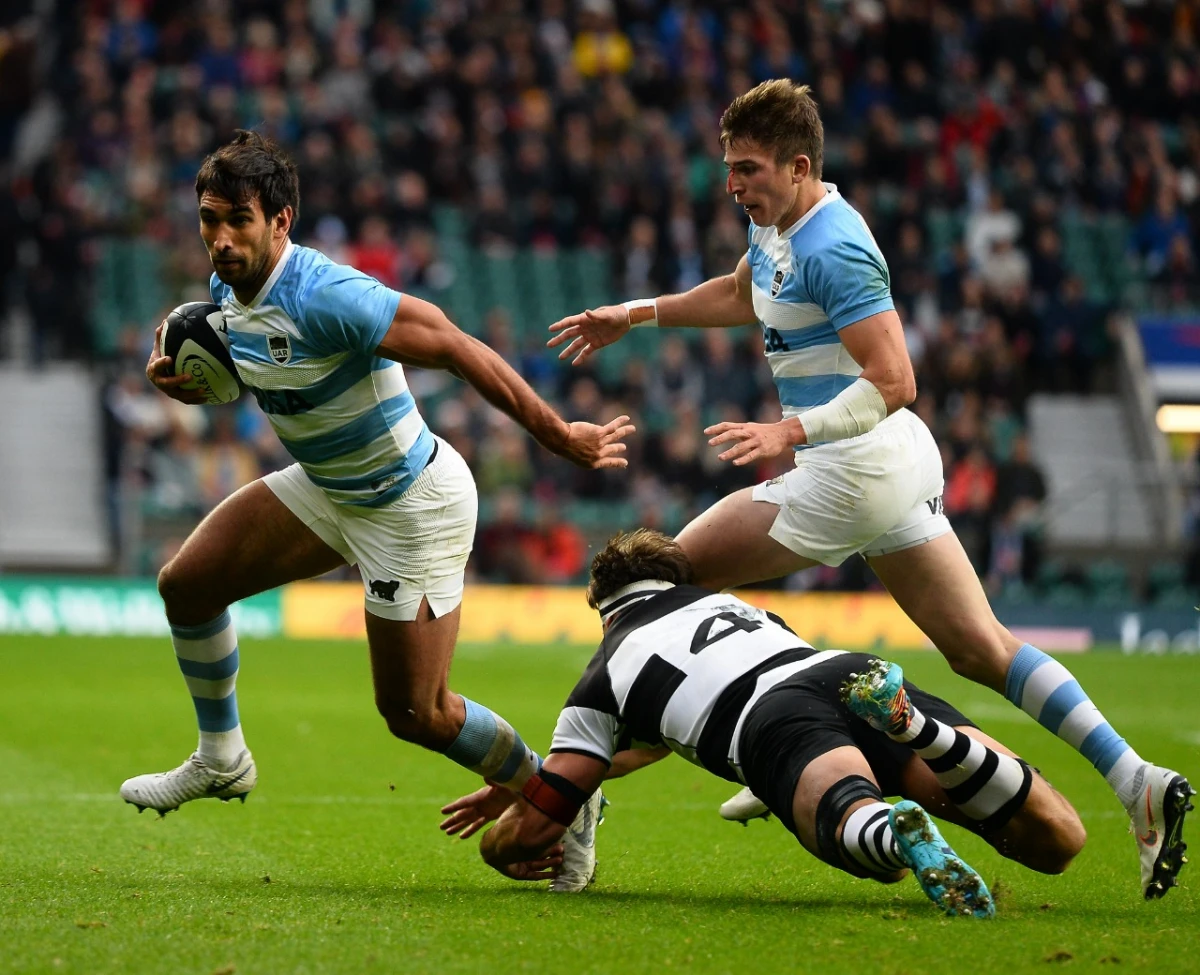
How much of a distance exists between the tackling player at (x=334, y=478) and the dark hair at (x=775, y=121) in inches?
42.7

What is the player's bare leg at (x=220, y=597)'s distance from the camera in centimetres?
586

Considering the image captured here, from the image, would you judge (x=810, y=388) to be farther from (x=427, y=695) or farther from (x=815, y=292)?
(x=427, y=695)

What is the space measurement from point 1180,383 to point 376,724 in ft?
46.0

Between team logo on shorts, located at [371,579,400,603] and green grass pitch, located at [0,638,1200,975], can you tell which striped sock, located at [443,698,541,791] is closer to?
green grass pitch, located at [0,638,1200,975]

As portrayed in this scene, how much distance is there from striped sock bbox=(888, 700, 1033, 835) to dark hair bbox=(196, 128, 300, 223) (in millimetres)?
2514

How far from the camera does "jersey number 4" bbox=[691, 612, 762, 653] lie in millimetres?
5117

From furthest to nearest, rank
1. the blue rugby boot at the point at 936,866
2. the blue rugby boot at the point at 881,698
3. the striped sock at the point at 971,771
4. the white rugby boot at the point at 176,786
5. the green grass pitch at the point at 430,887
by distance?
the white rugby boot at the point at 176,786 → the striped sock at the point at 971,771 → the blue rugby boot at the point at 881,698 → the blue rugby boot at the point at 936,866 → the green grass pitch at the point at 430,887

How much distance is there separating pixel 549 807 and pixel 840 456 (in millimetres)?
1520

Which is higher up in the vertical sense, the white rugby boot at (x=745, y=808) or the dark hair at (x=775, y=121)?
the dark hair at (x=775, y=121)

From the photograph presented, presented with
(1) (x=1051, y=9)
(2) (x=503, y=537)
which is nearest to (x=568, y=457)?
(2) (x=503, y=537)

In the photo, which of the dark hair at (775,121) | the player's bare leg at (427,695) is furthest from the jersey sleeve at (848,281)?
the player's bare leg at (427,695)

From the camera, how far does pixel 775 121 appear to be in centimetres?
556

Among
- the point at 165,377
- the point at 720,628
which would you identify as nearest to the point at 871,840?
the point at 720,628

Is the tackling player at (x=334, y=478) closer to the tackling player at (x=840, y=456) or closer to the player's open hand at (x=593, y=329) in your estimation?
the player's open hand at (x=593, y=329)
